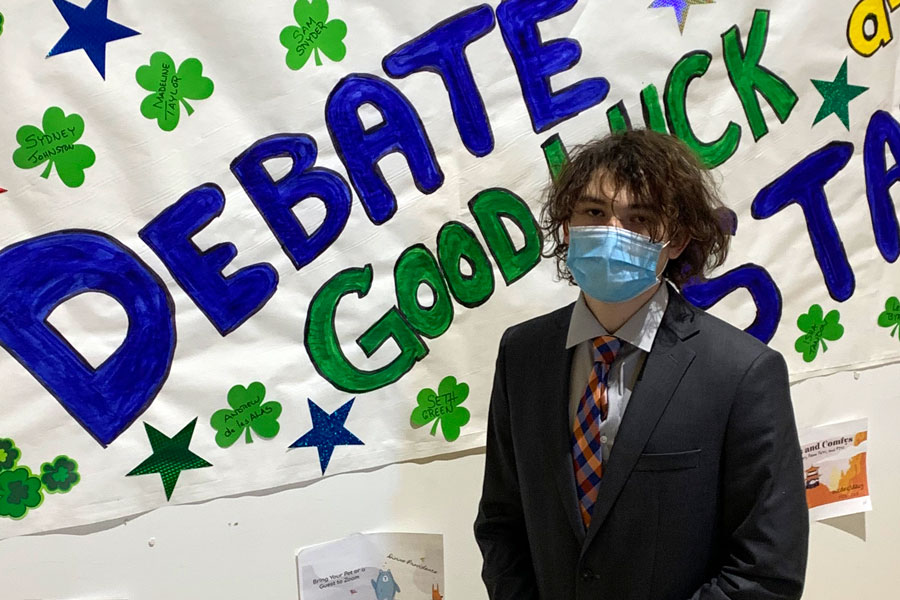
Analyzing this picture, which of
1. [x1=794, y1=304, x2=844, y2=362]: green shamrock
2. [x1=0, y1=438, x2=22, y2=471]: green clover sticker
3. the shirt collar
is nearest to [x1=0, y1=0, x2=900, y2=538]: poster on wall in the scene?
[x1=0, y1=438, x2=22, y2=471]: green clover sticker

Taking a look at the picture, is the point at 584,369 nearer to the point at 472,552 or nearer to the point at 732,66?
the point at 472,552

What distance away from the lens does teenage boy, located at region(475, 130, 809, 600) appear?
0.96 meters

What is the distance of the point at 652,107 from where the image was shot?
1.50 meters

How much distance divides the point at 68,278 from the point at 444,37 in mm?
658

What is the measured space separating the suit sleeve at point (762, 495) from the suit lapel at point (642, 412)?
75mm

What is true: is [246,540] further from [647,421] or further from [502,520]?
[647,421]

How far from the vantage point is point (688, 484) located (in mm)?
968

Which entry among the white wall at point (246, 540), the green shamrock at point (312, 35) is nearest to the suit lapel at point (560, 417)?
the white wall at point (246, 540)

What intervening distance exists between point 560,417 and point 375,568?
55 centimetres

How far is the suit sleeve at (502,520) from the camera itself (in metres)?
1.11

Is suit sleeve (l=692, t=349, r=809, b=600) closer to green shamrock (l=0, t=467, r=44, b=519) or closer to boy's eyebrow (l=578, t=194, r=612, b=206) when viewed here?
boy's eyebrow (l=578, t=194, r=612, b=206)

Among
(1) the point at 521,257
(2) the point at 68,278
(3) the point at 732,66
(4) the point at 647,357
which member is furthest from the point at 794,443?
(2) the point at 68,278

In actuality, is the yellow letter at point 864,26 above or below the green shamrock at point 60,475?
above

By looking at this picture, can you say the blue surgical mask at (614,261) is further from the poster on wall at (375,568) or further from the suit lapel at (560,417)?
the poster on wall at (375,568)
